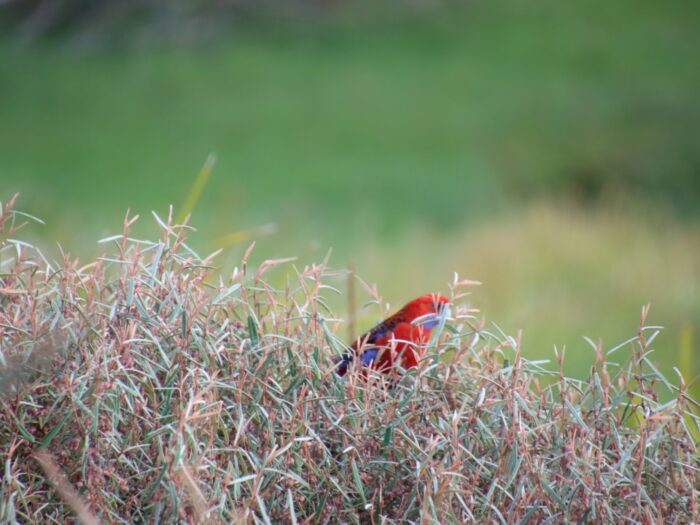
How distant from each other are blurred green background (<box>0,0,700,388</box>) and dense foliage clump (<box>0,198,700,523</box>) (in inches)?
78.6

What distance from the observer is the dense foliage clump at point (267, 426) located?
77cm

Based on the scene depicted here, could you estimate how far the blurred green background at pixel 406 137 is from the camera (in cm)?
363

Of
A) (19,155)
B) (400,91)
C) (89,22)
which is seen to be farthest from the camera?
(89,22)

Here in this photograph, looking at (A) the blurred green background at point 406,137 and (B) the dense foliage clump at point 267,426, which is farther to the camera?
(A) the blurred green background at point 406,137

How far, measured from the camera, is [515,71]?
6617mm

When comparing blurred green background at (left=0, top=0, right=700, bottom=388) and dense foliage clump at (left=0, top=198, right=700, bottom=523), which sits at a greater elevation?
dense foliage clump at (left=0, top=198, right=700, bottom=523)

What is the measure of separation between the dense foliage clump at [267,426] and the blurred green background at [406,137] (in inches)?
78.6

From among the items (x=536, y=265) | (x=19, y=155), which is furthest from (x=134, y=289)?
(x=19, y=155)

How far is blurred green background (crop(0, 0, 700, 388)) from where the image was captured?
11.9 feet

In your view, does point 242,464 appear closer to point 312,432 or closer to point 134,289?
point 312,432

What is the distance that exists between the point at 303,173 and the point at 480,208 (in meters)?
1.12

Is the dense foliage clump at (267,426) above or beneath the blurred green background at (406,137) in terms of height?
above

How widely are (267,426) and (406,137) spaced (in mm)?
5279

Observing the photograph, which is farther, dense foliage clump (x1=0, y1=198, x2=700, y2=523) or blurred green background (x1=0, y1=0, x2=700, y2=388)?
blurred green background (x1=0, y1=0, x2=700, y2=388)
